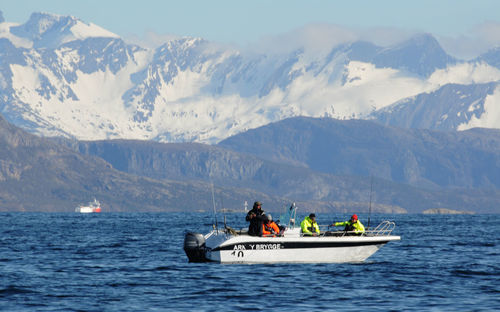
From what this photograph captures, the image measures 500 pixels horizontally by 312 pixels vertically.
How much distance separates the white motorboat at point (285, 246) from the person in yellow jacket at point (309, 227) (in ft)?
1.04

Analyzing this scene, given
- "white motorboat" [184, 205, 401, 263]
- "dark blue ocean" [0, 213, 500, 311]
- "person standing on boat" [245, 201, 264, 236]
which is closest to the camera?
"dark blue ocean" [0, 213, 500, 311]

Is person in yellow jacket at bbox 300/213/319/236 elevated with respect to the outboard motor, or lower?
elevated

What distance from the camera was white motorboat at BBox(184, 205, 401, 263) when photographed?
59.6 metres

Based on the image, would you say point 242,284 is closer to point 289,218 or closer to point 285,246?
point 285,246

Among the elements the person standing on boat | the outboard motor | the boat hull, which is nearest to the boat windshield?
the boat hull

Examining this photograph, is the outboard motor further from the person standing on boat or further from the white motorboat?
the person standing on boat

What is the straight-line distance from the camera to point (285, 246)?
197 ft

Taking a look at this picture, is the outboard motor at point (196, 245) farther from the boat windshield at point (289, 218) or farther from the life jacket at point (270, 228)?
the boat windshield at point (289, 218)

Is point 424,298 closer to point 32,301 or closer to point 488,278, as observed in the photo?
point 488,278

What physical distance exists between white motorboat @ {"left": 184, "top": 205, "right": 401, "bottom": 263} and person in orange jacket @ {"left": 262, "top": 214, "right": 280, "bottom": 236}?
1.16ft

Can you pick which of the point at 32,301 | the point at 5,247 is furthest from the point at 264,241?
the point at 5,247

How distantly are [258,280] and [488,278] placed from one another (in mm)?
13771

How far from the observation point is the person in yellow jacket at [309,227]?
61.2 meters

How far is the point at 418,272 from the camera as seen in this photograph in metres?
60.2
